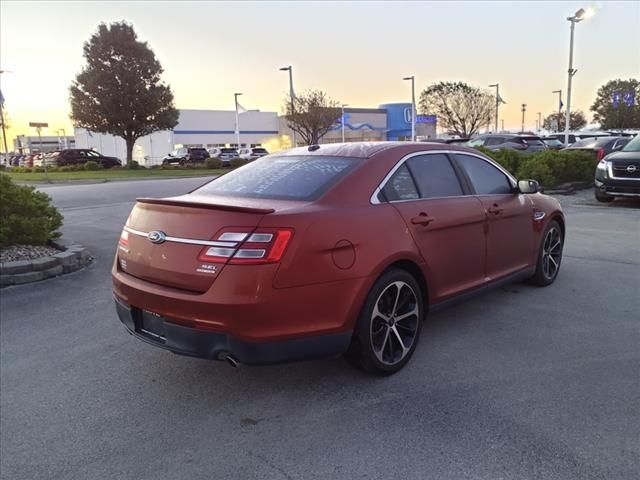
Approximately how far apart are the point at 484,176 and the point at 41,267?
521 cm

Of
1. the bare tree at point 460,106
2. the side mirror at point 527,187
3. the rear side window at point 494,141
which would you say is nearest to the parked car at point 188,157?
the bare tree at point 460,106

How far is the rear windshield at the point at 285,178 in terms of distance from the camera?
3516mm

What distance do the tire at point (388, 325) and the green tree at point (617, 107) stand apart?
5394cm

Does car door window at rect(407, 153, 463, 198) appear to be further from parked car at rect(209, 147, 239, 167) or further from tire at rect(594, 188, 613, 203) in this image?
parked car at rect(209, 147, 239, 167)

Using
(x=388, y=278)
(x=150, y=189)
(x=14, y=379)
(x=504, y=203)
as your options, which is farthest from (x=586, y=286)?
(x=150, y=189)

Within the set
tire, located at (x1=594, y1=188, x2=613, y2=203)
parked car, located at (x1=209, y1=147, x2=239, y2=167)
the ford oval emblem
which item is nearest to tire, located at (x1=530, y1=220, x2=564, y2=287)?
the ford oval emblem

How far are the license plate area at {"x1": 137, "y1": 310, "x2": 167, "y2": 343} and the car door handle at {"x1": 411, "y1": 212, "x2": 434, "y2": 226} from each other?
1.85m

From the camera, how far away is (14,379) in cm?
376

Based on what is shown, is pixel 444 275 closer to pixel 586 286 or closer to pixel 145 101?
pixel 586 286

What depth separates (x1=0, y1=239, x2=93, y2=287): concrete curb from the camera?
6012 mm

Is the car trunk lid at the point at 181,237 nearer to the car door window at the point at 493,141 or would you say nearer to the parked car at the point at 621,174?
the parked car at the point at 621,174

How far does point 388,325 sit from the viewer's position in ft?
11.7

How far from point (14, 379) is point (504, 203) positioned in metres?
4.29

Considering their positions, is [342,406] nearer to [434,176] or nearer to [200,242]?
[200,242]
